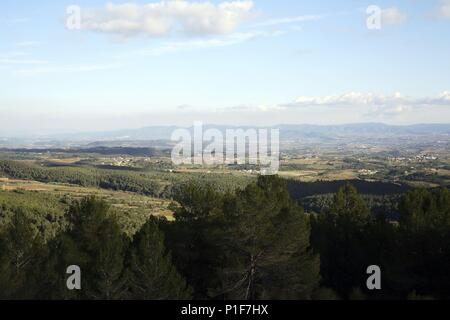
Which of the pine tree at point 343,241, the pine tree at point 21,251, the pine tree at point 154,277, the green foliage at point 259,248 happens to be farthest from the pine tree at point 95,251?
the pine tree at point 343,241

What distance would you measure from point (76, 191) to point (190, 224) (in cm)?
10902

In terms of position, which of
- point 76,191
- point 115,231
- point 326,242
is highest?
point 115,231

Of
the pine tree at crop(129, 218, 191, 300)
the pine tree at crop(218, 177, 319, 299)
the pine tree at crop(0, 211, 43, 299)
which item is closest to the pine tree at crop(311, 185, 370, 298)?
the pine tree at crop(218, 177, 319, 299)

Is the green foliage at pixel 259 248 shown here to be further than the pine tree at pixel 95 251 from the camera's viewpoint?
Yes

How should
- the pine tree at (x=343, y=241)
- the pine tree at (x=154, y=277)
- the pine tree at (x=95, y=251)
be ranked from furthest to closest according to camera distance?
1. the pine tree at (x=343, y=241)
2. the pine tree at (x=95, y=251)
3. the pine tree at (x=154, y=277)

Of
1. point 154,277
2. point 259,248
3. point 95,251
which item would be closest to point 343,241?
point 259,248

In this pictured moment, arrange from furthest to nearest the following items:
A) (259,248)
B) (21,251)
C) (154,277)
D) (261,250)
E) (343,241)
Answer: (343,241) → (21,251) → (261,250) → (259,248) → (154,277)

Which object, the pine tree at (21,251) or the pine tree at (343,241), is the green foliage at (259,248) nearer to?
the pine tree at (343,241)

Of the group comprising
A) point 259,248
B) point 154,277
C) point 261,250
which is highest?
point 259,248

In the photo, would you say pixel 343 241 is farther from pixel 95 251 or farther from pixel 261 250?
pixel 95 251

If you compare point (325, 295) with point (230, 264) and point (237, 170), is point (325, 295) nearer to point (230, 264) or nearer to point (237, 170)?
point (230, 264)
